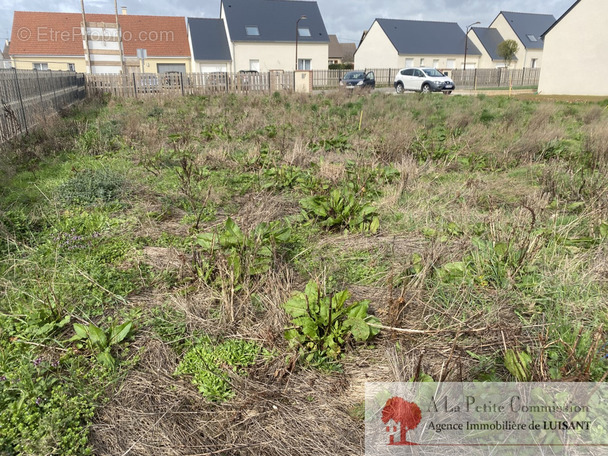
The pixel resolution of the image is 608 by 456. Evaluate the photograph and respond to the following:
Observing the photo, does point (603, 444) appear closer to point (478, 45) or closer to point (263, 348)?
point (263, 348)

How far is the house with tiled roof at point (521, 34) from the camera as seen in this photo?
47.4 m

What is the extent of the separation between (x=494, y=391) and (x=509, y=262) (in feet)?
4.35

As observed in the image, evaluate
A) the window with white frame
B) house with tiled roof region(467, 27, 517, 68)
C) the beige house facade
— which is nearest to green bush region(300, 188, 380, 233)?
the beige house facade

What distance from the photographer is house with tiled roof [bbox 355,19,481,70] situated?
43.0 meters

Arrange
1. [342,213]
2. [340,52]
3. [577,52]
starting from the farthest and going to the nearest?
1. [340,52]
2. [577,52]
3. [342,213]

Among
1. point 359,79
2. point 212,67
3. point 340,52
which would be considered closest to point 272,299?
point 359,79

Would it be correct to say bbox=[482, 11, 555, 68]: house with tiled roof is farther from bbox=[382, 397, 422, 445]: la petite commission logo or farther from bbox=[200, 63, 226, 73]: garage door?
bbox=[382, 397, 422, 445]: la petite commission logo

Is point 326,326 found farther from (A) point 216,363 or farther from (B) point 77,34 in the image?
(B) point 77,34

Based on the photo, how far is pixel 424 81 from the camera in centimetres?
2612

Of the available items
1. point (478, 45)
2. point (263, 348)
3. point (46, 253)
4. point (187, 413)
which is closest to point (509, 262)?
point (263, 348)

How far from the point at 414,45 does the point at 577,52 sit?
24.1 meters

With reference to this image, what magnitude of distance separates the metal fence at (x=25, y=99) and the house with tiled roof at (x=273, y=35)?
26344mm

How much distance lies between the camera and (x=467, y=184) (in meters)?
5.53

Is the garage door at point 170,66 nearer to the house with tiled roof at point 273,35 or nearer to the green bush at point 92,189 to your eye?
the house with tiled roof at point 273,35
